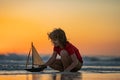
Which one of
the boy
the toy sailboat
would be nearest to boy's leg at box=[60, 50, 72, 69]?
the boy

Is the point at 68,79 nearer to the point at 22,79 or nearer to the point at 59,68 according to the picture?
the point at 22,79

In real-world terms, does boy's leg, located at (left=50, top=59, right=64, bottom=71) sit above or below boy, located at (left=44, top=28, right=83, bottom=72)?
below

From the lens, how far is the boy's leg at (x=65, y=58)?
517 inches

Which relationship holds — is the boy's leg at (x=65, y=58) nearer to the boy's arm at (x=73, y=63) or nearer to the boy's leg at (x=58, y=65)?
the boy's arm at (x=73, y=63)

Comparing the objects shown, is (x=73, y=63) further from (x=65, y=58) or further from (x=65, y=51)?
(x=65, y=51)

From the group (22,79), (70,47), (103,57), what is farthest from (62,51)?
(103,57)

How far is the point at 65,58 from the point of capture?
43.4ft

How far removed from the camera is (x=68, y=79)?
10773 millimetres

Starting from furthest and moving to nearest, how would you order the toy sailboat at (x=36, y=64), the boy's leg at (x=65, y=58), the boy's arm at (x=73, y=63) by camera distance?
the toy sailboat at (x=36, y=64) < the boy's arm at (x=73, y=63) < the boy's leg at (x=65, y=58)

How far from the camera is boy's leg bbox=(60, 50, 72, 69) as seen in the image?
13.1m

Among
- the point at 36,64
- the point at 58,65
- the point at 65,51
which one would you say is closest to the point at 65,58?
the point at 65,51

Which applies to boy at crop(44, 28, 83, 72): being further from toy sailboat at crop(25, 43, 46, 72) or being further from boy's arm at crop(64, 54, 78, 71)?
toy sailboat at crop(25, 43, 46, 72)

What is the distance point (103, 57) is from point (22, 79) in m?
18.4

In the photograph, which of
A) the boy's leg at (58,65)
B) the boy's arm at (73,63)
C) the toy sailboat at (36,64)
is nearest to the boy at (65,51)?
the boy's arm at (73,63)
